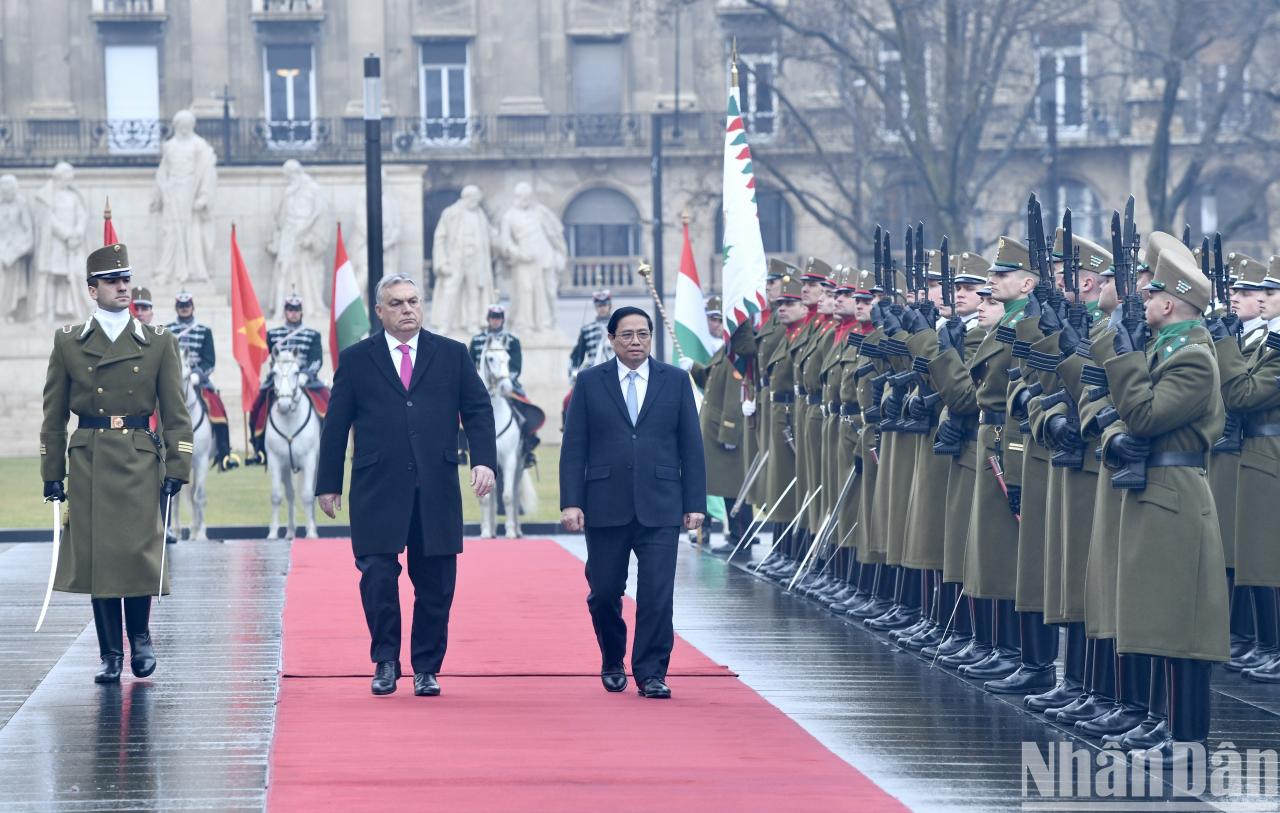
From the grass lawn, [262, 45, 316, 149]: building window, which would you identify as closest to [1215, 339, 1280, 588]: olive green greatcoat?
the grass lawn

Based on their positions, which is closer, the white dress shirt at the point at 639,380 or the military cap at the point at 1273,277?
the white dress shirt at the point at 639,380

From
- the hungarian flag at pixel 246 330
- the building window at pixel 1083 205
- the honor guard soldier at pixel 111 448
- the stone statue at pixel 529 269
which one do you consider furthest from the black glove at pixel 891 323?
the building window at pixel 1083 205

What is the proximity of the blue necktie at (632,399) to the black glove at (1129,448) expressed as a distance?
8.67ft

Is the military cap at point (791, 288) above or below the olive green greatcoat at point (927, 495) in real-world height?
above

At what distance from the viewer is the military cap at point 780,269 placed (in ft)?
55.5

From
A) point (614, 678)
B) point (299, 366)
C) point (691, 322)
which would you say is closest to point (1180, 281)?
point (614, 678)

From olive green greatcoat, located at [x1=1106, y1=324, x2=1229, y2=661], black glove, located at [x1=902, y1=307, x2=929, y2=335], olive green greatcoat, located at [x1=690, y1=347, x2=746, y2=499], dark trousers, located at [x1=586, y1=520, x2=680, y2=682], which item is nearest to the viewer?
olive green greatcoat, located at [x1=1106, y1=324, x2=1229, y2=661]

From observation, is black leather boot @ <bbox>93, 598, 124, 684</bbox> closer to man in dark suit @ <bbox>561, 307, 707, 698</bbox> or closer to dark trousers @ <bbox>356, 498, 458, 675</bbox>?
dark trousers @ <bbox>356, 498, 458, 675</bbox>

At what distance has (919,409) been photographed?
1243 cm

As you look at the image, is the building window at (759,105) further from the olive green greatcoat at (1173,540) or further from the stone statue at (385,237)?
the olive green greatcoat at (1173,540)

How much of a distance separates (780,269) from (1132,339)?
8.17 m

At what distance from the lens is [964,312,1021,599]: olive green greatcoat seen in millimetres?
11211

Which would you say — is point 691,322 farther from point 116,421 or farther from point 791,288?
point 116,421

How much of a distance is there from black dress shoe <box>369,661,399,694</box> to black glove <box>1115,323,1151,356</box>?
3.70 metres
